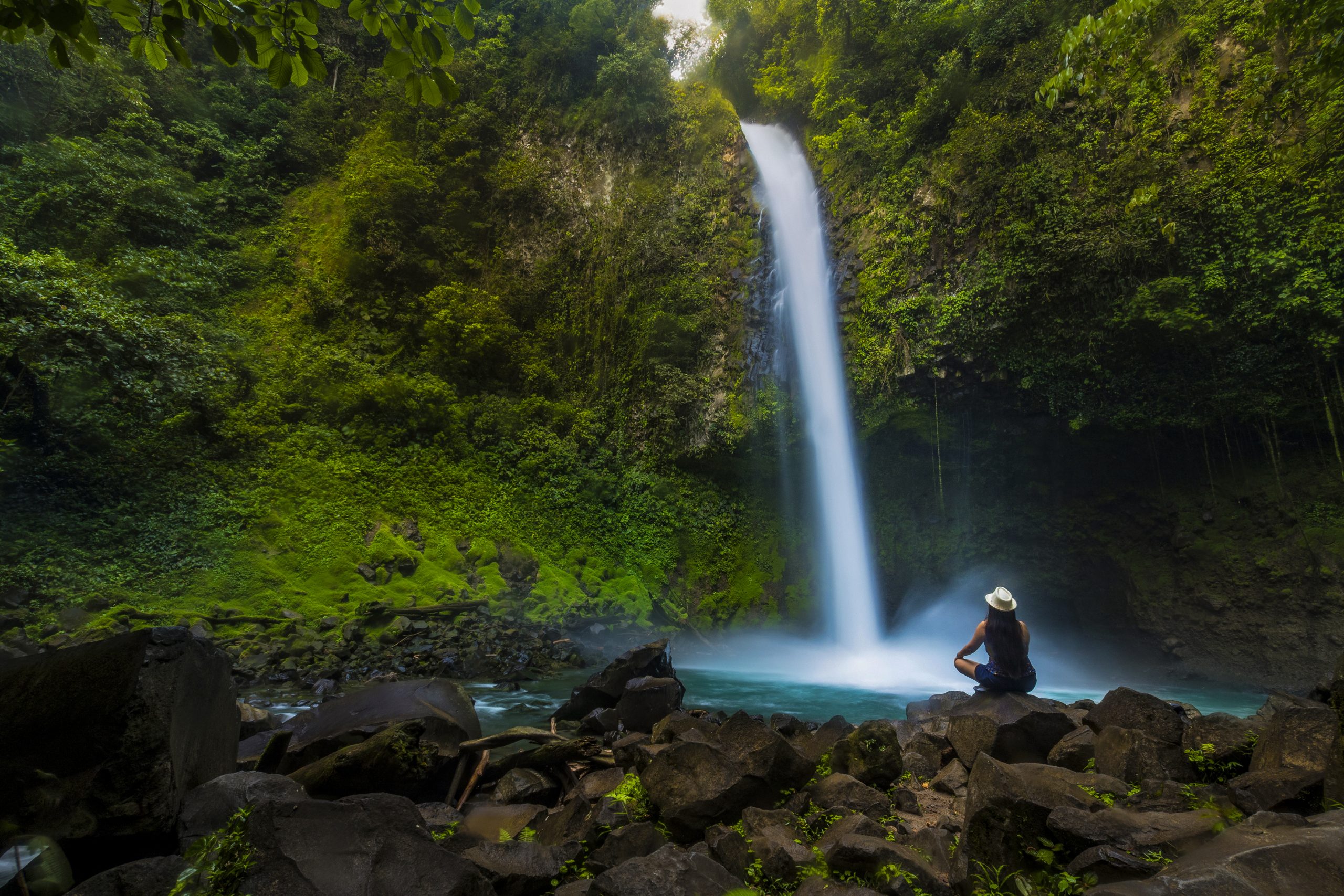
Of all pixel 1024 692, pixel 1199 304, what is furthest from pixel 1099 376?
pixel 1024 692

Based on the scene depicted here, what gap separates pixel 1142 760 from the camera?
10.6 ft

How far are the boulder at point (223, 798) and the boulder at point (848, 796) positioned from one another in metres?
2.66

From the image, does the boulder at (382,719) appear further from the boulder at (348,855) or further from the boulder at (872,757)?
the boulder at (872,757)

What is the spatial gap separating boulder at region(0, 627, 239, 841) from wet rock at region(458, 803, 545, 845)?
1422mm

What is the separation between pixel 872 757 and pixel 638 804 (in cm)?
158

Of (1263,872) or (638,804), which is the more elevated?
(1263,872)

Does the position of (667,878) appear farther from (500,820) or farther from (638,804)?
(500,820)

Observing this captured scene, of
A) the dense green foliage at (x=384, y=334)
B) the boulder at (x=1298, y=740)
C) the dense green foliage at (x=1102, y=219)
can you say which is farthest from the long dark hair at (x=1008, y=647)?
the dense green foliage at (x=384, y=334)

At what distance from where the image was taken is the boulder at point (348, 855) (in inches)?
73.1

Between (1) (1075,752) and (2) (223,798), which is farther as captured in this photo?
(1) (1075,752)

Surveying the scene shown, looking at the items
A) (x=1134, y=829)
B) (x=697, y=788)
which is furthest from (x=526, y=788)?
(x=1134, y=829)

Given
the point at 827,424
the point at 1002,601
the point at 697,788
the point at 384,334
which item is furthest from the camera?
the point at 384,334

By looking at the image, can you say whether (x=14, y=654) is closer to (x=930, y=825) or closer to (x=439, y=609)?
(x=439, y=609)

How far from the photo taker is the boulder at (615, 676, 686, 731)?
5.11m
